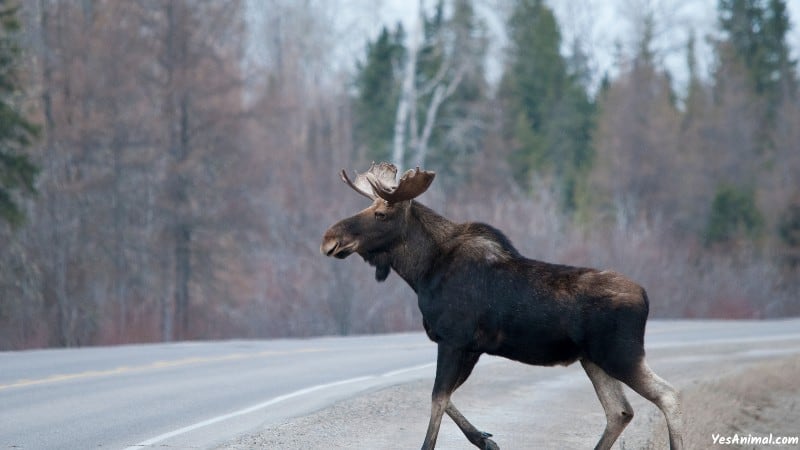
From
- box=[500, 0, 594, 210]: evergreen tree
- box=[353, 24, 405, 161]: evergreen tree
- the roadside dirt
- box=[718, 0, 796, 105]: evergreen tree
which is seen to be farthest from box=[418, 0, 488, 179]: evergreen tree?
the roadside dirt

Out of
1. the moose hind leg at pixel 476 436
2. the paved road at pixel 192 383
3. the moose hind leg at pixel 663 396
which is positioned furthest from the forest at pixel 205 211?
the moose hind leg at pixel 663 396

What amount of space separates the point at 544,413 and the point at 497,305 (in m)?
3.87

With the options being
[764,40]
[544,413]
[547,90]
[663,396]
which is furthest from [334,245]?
[764,40]

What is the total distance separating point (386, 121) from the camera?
53.1 meters

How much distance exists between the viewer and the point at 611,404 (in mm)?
8766

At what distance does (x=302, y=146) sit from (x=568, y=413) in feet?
155

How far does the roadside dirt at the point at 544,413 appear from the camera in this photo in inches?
399

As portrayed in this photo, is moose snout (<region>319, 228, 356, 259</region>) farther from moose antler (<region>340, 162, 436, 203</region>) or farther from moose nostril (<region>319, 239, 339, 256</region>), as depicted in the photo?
moose antler (<region>340, 162, 436, 203</region>)

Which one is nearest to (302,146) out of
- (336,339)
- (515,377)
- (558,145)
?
(558,145)

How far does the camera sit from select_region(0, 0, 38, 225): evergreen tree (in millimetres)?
26688

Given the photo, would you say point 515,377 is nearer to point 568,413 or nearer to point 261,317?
point 568,413

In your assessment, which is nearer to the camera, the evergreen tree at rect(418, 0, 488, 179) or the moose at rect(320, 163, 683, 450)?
the moose at rect(320, 163, 683, 450)

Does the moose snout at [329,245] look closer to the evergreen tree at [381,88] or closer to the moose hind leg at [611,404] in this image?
the moose hind leg at [611,404]

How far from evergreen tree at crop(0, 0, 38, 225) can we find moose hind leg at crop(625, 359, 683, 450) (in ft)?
69.4
